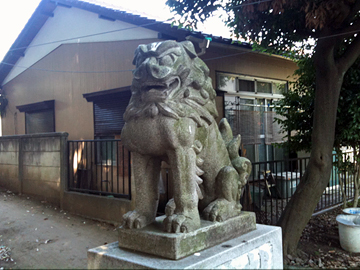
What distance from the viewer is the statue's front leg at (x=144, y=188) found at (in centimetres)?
264

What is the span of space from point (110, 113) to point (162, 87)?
18.5 ft

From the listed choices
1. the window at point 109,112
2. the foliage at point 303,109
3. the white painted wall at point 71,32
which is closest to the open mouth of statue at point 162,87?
the foliage at point 303,109

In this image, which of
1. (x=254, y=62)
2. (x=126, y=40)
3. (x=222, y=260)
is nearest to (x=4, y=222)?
(x=126, y=40)

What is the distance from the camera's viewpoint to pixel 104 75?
809 cm

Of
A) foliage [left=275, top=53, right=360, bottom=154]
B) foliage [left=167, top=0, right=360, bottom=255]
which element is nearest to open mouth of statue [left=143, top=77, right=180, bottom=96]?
foliage [left=167, top=0, right=360, bottom=255]

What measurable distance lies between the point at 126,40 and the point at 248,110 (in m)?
3.42

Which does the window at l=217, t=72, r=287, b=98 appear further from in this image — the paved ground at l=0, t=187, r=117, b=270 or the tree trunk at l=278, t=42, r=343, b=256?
the paved ground at l=0, t=187, r=117, b=270

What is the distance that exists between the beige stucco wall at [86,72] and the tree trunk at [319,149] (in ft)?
7.89

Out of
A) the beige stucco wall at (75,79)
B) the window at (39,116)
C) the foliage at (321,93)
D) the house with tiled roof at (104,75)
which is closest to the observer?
the foliage at (321,93)

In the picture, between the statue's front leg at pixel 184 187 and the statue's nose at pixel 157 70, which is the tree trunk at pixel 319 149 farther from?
the statue's nose at pixel 157 70

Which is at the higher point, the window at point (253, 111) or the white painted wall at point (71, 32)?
the white painted wall at point (71, 32)

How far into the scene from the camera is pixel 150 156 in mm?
2674

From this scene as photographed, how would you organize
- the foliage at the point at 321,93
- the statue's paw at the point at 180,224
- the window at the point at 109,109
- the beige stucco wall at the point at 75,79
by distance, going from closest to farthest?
the statue's paw at the point at 180,224 < the foliage at the point at 321,93 < the window at the point at 109,109 < the beige stucco wall at the point at 75,79

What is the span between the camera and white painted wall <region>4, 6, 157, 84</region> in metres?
7.45
